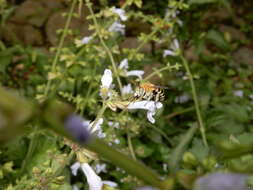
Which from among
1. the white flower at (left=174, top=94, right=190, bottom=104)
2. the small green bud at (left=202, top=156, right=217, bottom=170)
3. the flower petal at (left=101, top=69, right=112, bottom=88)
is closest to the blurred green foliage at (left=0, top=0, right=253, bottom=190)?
the white flower at (left=174, top=94, right=190, bottom=104)

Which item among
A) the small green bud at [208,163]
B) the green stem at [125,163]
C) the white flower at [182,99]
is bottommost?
the white flower at [182,99]

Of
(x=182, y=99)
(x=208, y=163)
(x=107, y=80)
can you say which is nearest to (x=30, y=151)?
(x=107, y=80)

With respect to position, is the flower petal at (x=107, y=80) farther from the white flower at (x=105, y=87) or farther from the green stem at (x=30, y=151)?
the green stem at (x=30, y=151)

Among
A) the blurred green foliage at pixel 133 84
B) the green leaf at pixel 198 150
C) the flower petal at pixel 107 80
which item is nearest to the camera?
the flower petal at pixel 107 80

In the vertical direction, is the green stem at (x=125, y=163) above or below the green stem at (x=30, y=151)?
above

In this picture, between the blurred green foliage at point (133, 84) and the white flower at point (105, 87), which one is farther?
the blurred green foliage at point (133, 84)

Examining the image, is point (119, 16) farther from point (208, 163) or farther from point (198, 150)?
point (208, 163)

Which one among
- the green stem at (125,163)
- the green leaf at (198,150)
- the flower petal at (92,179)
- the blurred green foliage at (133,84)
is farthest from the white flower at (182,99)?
the green stem at (125,163)

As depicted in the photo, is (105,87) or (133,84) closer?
(105,87)

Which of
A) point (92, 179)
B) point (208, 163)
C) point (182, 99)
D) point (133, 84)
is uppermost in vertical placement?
point (208, 163)

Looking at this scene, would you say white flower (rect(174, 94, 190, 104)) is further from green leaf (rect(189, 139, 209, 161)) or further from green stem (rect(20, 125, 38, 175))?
green stem (rect(20, 125, 38, 175))

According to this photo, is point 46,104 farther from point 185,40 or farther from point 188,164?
point 185,40
